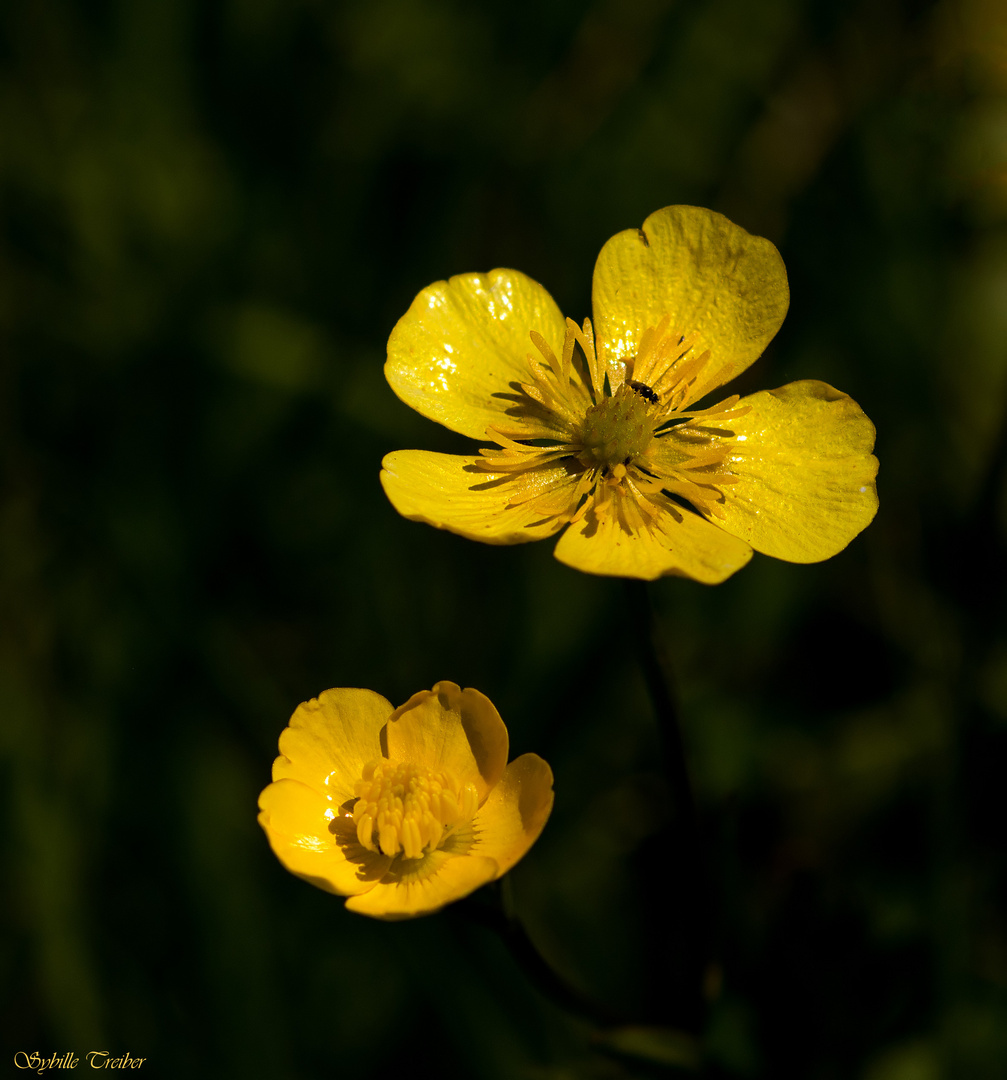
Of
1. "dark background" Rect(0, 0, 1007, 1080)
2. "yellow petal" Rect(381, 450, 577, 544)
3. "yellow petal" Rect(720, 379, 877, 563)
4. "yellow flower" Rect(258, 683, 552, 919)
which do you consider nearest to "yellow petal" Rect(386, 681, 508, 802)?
"yellow flower" Rect(258, 683, 552, 919)

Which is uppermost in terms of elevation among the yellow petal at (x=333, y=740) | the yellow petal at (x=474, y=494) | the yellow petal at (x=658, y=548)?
the yellow petal at (x=658, y=548)

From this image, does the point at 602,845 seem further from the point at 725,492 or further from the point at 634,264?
the point at 634,264

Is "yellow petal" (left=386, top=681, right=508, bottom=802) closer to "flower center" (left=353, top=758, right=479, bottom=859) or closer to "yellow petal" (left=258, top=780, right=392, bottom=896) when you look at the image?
"flower center" (left=353, top=758, right=479, bottom=859)

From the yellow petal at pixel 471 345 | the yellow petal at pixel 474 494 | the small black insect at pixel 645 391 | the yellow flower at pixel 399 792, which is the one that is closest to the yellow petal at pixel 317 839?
the yellow flower at pixel 399 792

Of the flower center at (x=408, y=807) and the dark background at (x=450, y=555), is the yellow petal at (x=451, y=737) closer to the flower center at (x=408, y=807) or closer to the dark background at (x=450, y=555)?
the flower center at (x=408, y=807)

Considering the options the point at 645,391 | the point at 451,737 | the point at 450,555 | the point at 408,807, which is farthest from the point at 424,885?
the point at 450,555

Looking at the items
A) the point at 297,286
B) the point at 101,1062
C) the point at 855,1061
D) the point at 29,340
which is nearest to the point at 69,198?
the point at 29,340

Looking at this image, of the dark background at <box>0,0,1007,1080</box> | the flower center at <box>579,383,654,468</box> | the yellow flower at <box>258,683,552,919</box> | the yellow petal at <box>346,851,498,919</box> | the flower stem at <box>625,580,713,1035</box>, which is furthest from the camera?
the dark background at <box>0,0,1007,1080</box>
